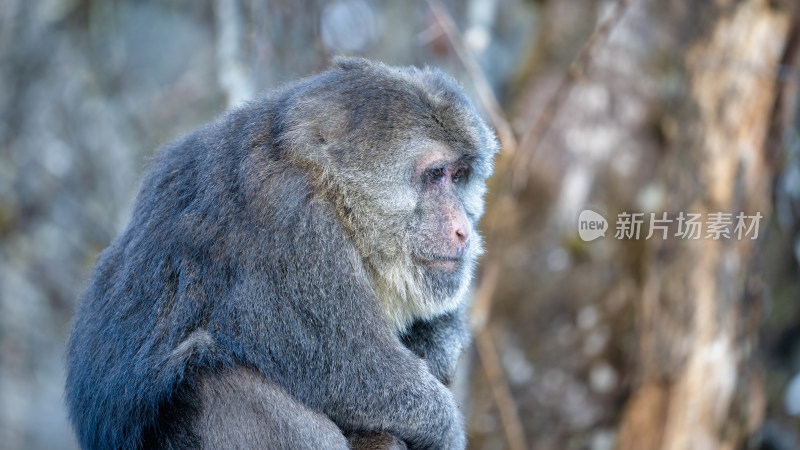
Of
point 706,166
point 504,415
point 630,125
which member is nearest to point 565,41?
point 630,125

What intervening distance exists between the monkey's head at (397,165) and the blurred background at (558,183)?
1836mm

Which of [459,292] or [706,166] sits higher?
[706,166]

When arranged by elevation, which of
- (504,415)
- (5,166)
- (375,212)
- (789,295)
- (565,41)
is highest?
(565,41)

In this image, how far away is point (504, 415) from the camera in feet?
25.6

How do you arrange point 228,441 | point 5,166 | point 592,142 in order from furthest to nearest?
point 5,166 → point 592,142 → point 228,441

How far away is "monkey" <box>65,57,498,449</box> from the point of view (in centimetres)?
389

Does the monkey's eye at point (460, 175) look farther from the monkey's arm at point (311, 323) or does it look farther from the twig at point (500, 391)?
the twig at point (500, 391)

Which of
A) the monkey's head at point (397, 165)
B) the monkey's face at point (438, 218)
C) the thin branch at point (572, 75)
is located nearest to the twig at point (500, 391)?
the thin branch at point (572, 75)

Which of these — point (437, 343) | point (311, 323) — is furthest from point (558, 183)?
point (311, 323)

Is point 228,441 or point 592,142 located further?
point 592,142

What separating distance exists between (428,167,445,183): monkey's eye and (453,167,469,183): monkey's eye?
134mm

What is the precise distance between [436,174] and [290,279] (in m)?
0.90

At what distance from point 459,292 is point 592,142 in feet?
14.9

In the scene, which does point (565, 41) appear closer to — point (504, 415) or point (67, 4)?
point (504, 415)
